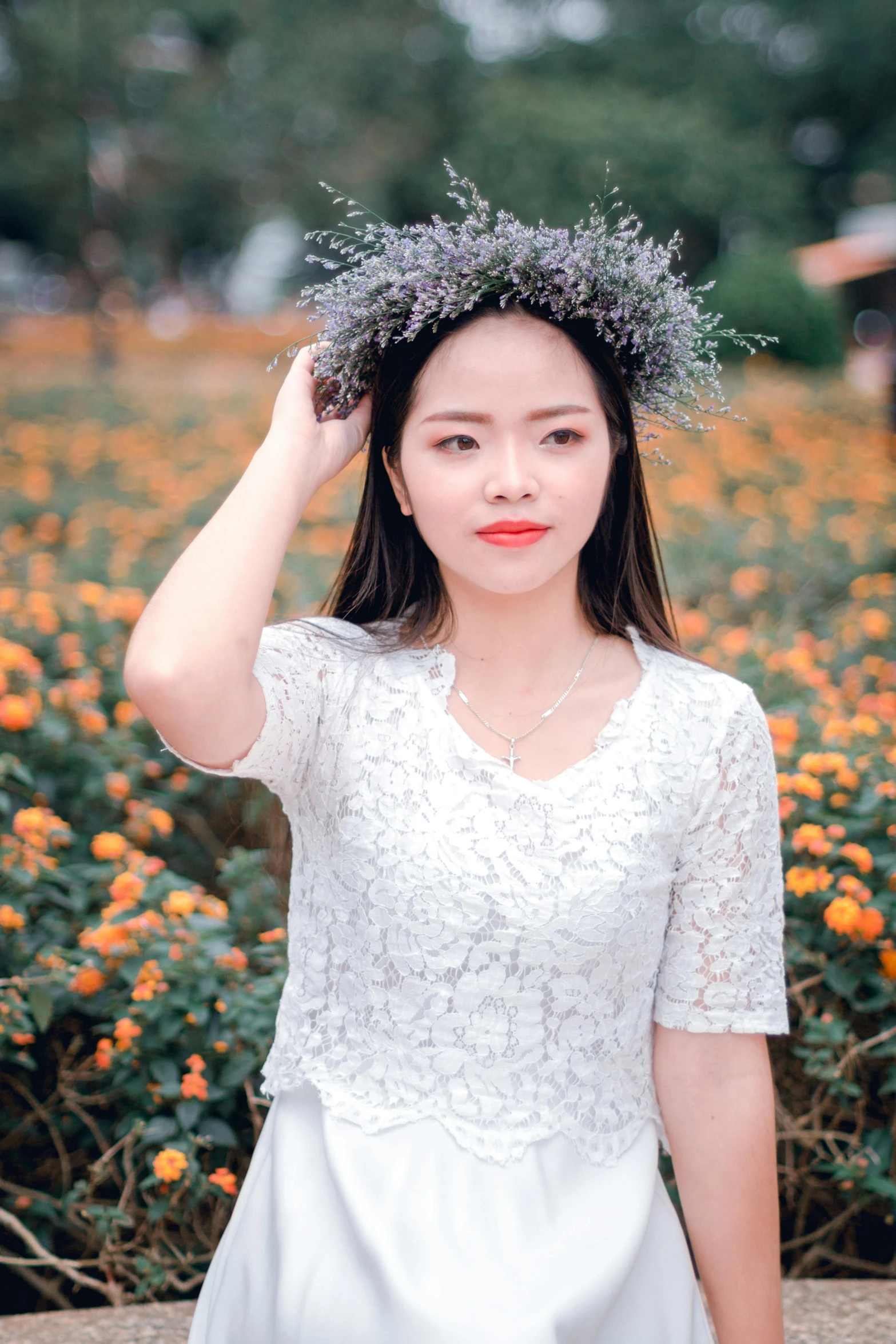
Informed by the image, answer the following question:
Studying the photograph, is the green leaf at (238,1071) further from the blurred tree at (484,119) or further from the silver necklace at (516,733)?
the blurred tree at (484,119)

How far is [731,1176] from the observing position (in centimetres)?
130

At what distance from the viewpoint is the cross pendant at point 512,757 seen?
1330 millimetres

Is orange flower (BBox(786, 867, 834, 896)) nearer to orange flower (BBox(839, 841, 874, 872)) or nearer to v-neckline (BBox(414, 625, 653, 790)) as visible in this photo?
orange flower (BBox(839, 841, 874, 872))

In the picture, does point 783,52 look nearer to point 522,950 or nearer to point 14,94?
point 14,94

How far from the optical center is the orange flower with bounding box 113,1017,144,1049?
180 centimetres

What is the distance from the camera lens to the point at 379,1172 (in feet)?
4.06

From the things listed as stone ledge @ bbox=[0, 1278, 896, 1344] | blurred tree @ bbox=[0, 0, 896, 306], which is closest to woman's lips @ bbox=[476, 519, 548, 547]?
stone ledge @ bbox=[0, 1278, 896, 1344]

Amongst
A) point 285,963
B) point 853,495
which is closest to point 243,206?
point 853,495

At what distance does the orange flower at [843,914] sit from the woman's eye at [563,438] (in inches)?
36.1

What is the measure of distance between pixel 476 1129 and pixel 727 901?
38cm

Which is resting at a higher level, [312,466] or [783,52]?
[783,52]

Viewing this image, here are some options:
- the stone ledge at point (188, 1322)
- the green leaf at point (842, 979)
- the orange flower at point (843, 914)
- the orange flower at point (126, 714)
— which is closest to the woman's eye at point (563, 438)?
the orange flower at point (843, 914)

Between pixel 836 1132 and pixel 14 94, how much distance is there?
16.8 metres

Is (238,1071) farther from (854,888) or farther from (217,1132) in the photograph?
(854,888)
